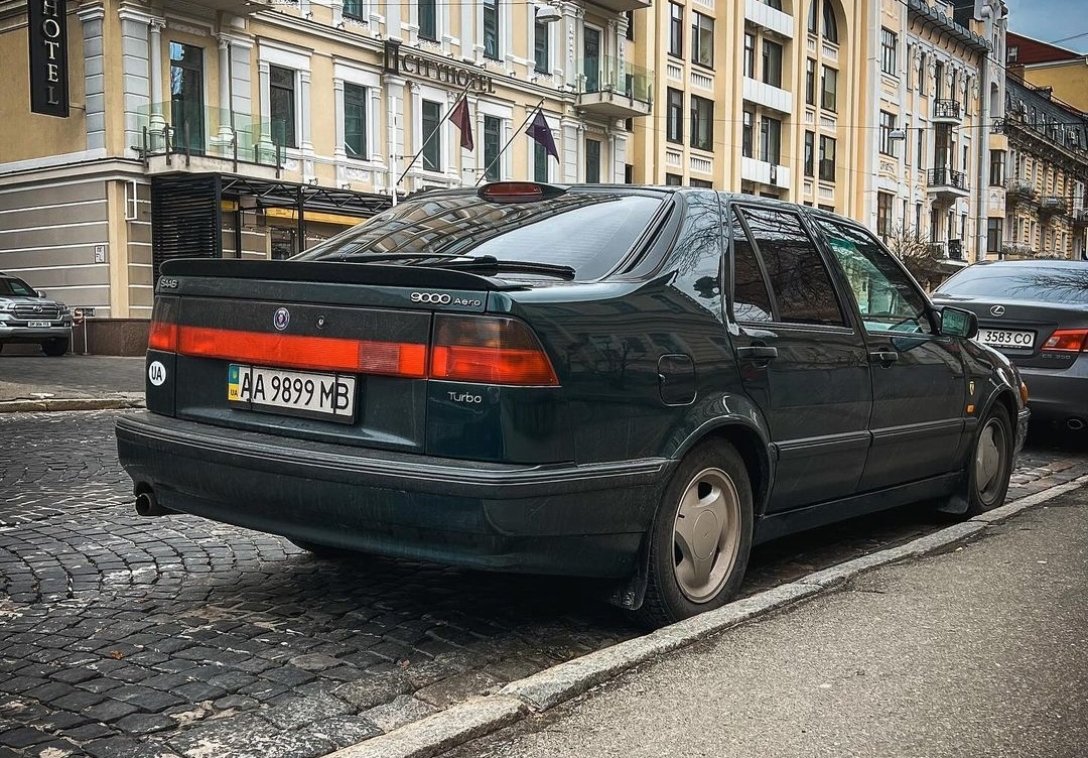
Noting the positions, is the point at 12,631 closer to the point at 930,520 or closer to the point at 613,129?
the point at 930,520

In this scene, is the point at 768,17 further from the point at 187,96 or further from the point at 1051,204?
the point at 1051,204

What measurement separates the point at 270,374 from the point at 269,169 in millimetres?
22709

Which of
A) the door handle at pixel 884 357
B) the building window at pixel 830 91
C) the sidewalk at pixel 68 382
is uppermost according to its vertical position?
the building window at pixel 830 91

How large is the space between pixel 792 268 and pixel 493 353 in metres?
1.89

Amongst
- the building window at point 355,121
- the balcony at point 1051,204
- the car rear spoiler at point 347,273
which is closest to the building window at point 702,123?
the building window at point 355,121

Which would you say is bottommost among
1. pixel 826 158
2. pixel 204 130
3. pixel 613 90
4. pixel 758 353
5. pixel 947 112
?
pixel 758 353

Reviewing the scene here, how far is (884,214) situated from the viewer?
5578 centimetres

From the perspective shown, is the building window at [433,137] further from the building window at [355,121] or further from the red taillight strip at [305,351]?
the red taillight strip at [305,351]

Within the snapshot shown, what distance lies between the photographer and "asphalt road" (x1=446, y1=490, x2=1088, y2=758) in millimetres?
3035

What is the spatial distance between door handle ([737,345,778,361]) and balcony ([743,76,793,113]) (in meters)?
43.0

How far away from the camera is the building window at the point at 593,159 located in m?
38.1

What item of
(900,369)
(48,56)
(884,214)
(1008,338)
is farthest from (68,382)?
(884,214)

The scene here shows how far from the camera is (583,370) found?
3.61m

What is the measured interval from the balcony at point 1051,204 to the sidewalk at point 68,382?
214 ft
